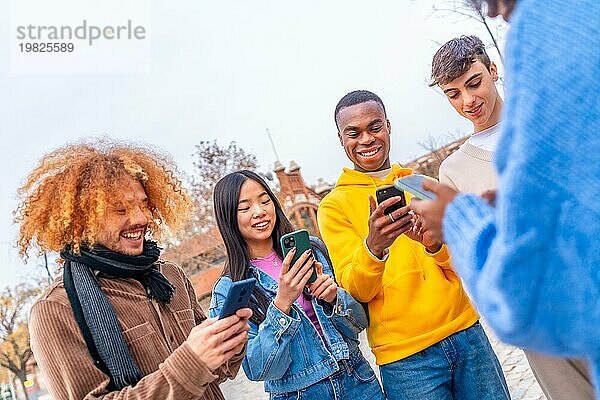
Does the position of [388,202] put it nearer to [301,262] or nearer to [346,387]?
[301,262]

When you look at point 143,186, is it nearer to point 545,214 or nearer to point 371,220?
point 371,220

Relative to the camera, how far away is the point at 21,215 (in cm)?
229

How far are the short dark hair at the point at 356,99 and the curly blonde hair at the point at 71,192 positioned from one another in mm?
1077

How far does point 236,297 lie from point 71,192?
785 mm

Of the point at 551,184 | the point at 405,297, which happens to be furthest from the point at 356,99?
the point at 551,184

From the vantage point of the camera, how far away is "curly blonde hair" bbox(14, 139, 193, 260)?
2195 millimetres

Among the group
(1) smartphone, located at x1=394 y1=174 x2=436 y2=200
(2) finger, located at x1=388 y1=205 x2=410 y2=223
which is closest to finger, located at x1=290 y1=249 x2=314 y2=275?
(2) finger, located at x1=388 y1=205 x2=410 y2=223

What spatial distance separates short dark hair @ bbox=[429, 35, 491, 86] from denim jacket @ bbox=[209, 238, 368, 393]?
3.78 ft

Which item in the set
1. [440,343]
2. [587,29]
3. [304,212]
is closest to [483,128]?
[440,343]

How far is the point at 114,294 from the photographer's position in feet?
7.14

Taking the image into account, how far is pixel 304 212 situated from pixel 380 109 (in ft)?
85.9

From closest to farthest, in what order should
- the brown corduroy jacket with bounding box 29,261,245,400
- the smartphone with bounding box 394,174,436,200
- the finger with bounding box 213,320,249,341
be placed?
1. the smartphone with bounding box 394,174,436,200
2. the brown corduroy jacket with bounding box 29,261,245,400
3. the finger with bounding box 213,320,249,341

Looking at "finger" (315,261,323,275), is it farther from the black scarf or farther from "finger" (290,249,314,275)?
the black scarf

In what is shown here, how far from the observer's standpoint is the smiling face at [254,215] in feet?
9.05
